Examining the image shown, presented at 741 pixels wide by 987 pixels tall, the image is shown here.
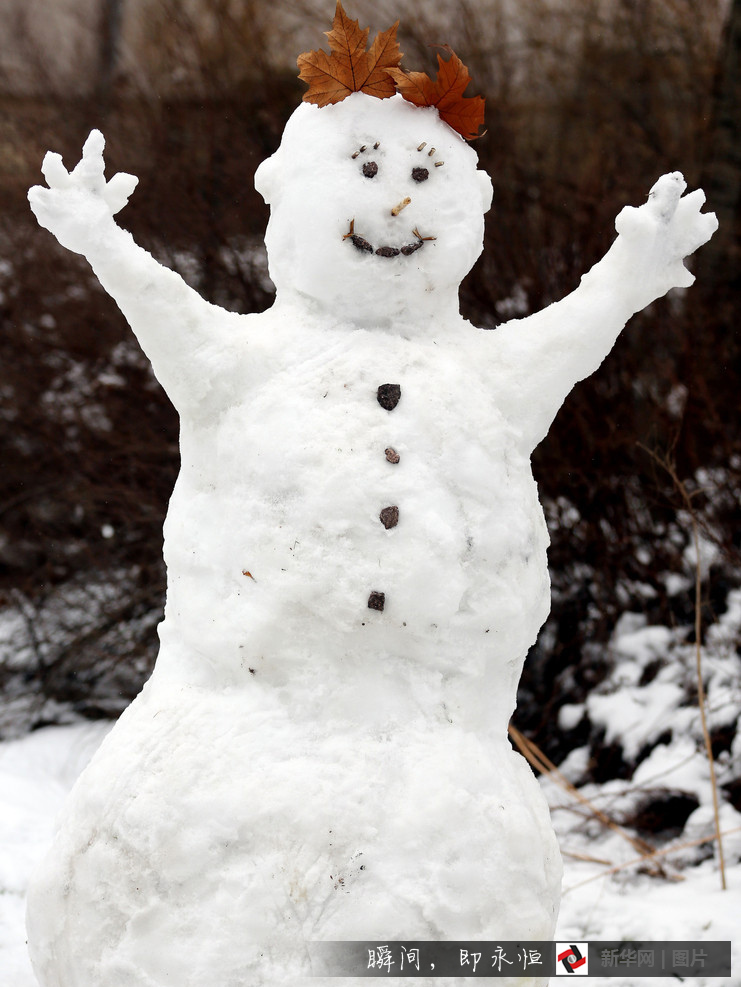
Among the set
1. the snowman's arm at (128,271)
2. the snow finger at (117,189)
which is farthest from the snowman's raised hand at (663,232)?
the snow finger at (117,189)

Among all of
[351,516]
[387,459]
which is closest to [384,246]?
[387,459]

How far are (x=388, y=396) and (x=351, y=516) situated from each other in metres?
0.23

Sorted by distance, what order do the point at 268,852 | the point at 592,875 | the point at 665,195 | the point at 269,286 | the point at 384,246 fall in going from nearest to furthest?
the point at 268,852
the point at 384,246
the point at 665,195
the point at 592,875
the point at 269,286

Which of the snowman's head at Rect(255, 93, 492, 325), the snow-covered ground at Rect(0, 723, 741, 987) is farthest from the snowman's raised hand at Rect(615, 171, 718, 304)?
the snow-covered ground at Rect(0, 723, 741, 987)

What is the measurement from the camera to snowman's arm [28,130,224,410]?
184 cm

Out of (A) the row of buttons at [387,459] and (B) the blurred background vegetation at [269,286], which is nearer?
(A) the row of buttons at [387,459]

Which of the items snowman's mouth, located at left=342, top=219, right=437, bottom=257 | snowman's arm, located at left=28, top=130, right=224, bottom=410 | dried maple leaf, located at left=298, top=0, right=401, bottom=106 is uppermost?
dried maple leaf, located at left=298, top=0, right=401, bottom=106

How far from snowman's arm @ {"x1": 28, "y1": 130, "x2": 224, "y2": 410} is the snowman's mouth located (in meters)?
0.29

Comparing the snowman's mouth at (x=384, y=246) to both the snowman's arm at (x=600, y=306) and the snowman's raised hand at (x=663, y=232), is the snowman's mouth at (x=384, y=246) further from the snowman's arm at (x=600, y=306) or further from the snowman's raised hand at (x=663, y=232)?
the snowman's raised hand at (x=663, y=232)

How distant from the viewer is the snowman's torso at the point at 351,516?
6.09 ft

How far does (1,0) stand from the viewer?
15.7 feet

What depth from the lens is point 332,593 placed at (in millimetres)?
1848

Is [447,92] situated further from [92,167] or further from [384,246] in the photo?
[92,167]

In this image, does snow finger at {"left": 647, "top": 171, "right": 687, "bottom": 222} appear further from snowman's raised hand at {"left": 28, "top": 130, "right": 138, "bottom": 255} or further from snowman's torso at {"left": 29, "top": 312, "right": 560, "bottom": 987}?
snowman's raised hand at {"left": 28, "top": 130, "right": 138, "bottom": 255}
